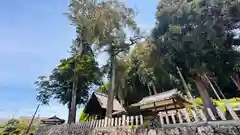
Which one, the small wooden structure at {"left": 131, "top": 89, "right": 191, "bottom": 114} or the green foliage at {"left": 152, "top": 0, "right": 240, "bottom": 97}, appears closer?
the green foliage at {"left": 152, "top": 0, "right": 240, "bottom": 97}

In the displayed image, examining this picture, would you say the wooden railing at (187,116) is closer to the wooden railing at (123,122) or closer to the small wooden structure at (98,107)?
the wooden railing at (123,122)

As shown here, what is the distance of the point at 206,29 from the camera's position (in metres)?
5.77

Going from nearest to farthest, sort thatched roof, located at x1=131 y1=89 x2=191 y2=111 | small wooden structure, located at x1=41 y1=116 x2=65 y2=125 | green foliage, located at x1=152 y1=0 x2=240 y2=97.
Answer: green foliage, located at x1=152 y1=0 x2=240 y2=97, thatched roof, located at x1=131 y1=89 x2=191 y2=111, small wooden structure, located at x1=41 y1=116 x2=65 y2=125

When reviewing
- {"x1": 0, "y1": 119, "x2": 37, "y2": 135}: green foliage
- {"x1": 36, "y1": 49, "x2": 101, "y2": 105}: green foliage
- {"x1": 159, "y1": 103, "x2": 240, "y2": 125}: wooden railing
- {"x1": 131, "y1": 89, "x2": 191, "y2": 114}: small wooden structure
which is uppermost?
{"x1": 36, "y1": 49, "x2": 101, "y2": 105}: green foliage

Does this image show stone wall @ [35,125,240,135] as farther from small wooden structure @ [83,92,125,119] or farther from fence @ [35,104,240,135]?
small wooden structure @ [83,92,125,119]

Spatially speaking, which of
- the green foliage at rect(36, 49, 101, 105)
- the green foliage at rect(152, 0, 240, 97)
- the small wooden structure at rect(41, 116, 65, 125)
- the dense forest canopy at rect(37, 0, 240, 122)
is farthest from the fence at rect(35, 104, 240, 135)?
the green foliage at rect(36, 49, 101, 105)

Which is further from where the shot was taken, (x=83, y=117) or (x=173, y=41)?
(x=83, y=117)

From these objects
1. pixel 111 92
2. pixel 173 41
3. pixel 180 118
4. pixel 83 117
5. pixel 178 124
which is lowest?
pixel 178 124

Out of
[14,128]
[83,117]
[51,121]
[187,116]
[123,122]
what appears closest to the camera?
[187,116]

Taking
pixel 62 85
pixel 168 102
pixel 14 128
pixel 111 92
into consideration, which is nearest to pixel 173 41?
pixel 111 92

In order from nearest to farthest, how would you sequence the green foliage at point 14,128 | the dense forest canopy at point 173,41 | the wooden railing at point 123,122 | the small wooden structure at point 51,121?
the wooden railing at point 123,122
the dense forest canopy at point 173,41
the small wooden structure at point 51,121
the green foliage at point 14,128

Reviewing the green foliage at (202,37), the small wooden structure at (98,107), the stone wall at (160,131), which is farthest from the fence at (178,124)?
the small wooden structure at (98,107)

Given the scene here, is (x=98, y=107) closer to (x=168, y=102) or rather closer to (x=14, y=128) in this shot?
(x=168, y=102)

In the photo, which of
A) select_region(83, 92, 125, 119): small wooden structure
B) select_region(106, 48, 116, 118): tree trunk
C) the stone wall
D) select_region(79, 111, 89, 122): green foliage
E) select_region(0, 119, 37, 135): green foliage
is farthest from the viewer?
select_region(79, 111, 89, 122): green foliage
